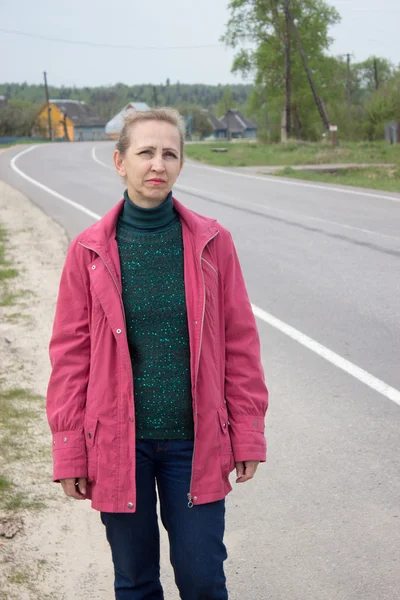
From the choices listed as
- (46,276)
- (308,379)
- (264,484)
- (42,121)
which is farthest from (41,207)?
(42,121)

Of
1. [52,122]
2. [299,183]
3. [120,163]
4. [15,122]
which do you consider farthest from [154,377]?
[52,122]

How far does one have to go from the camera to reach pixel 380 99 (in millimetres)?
68750

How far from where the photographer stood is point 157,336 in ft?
8.55

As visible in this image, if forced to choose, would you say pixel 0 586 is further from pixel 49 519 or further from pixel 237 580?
pixel 237 580

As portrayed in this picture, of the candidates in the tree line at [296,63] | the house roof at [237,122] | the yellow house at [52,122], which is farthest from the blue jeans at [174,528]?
the house roof at [237,122]

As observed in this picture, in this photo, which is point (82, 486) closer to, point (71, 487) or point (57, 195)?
point (71, 487)

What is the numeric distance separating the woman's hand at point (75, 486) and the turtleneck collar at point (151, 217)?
80 centimetres

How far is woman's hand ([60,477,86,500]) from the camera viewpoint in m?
2.62

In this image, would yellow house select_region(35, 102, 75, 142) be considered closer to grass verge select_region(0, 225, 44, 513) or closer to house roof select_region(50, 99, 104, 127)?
house roof select_region(50, 99, 104, 127)

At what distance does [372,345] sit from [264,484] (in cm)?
281

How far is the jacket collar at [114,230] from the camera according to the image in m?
2.63

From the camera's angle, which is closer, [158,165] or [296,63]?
[158,165]

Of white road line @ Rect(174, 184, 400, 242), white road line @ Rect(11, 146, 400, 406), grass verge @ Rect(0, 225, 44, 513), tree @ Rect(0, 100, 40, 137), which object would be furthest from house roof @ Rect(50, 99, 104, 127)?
grass verge @ Rect(0, 225, 44, 513)

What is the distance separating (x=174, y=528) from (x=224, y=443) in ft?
0.97
